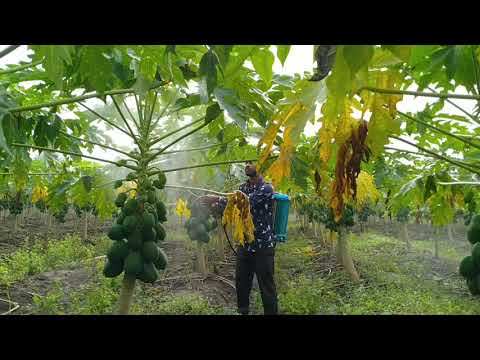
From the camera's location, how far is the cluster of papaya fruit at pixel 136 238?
2.60m

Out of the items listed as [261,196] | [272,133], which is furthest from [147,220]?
[272,133]

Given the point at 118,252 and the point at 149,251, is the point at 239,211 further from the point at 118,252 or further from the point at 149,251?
the point at 118,252

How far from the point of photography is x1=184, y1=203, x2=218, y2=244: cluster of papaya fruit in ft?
20.9

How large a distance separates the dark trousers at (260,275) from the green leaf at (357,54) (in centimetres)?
318

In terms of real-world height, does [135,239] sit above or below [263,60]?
below

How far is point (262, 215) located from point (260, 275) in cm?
58

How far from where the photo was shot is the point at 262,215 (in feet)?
12.2

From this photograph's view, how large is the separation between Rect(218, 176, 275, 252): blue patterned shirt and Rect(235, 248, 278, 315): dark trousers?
0.23ft

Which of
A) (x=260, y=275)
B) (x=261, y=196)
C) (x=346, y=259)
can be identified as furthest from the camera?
(x=346, y=259)

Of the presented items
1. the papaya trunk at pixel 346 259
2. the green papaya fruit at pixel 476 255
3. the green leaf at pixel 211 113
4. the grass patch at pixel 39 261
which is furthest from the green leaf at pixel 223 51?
the papaya trunk at pixel 346 259

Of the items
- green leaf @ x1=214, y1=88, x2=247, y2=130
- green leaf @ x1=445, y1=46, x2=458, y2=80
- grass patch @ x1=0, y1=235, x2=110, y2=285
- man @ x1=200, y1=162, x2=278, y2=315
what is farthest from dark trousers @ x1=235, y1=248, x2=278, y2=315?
grass patch @ x1=0, y1=235, x2=110, y2=285

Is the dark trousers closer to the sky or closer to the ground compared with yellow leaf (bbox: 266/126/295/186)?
closer to the ground

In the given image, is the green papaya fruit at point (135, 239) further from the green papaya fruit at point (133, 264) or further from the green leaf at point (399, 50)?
the green leaf at point (399, 50)

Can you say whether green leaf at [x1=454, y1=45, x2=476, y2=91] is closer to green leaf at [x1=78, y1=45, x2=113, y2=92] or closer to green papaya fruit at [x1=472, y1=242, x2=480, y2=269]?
green leaf at [x1=78, y1=45, x2=113, y2=92]
